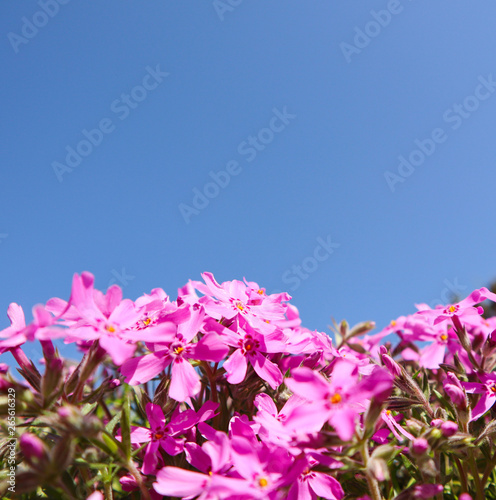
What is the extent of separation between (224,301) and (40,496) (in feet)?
3.10

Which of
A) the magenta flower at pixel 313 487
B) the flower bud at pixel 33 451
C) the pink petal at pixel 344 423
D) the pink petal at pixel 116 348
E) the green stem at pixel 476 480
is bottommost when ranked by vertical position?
the green stem at pixel 476 480

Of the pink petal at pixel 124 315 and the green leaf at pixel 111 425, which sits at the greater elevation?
the pink petal at pixel 124 315

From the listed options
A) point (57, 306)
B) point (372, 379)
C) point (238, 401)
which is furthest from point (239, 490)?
point (57, 306)

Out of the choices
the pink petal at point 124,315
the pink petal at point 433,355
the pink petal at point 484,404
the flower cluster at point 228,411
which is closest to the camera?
the flower cluster at point 228,411

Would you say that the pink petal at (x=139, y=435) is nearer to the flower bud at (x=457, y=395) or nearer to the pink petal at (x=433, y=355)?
the flower bud at (x=457, y=395)

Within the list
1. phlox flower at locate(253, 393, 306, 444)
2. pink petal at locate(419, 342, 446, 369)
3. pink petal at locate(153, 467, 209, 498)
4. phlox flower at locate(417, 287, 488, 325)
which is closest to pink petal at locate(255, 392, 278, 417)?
phlox flower at locate(253, 393, 306, 444)

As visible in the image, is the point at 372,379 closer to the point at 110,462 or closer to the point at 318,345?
the point at 318,345

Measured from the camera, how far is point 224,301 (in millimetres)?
1611

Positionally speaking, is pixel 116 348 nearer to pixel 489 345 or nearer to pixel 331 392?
pixel 331 392

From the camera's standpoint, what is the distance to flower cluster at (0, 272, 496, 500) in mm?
1055

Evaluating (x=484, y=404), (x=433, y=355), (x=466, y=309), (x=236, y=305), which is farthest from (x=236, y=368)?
(x=433, y=355)

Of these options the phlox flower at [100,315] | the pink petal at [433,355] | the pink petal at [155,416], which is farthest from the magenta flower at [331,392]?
the pink petal at [433,355]

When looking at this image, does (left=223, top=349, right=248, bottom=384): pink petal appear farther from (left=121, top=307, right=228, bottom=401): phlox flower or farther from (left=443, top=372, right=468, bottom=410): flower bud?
(left=443, top=372, right=468, bottom=410): flower bud

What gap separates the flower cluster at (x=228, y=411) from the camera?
41.5 inches
